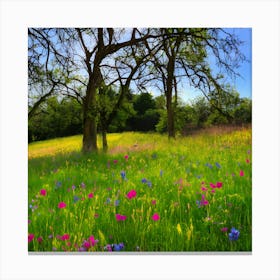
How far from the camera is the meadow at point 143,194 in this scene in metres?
2.62

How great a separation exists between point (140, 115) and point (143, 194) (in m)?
0.73

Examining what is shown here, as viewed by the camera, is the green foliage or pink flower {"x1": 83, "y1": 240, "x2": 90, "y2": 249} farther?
the green foliage

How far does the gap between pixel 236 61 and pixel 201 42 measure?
371mm

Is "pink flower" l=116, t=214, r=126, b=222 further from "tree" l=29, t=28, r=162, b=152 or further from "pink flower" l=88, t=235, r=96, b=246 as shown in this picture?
"tree" l=29, t=28, r=162, b=152

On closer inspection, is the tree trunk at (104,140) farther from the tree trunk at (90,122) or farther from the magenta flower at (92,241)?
the magenta flower at (92,241)

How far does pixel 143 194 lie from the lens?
283cm

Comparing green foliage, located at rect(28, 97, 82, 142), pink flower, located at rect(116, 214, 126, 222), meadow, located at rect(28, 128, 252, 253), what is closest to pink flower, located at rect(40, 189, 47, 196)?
meadow, located at rect(28, 128, 252, 253)

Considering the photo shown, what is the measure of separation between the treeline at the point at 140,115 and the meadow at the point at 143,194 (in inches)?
3.7

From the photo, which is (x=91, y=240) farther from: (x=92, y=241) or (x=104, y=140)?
(x=104, y=140)

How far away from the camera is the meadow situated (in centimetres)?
262

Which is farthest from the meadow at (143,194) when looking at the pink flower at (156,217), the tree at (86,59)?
the tree at (86,59)

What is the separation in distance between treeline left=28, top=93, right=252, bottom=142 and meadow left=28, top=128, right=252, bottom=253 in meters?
0.09
